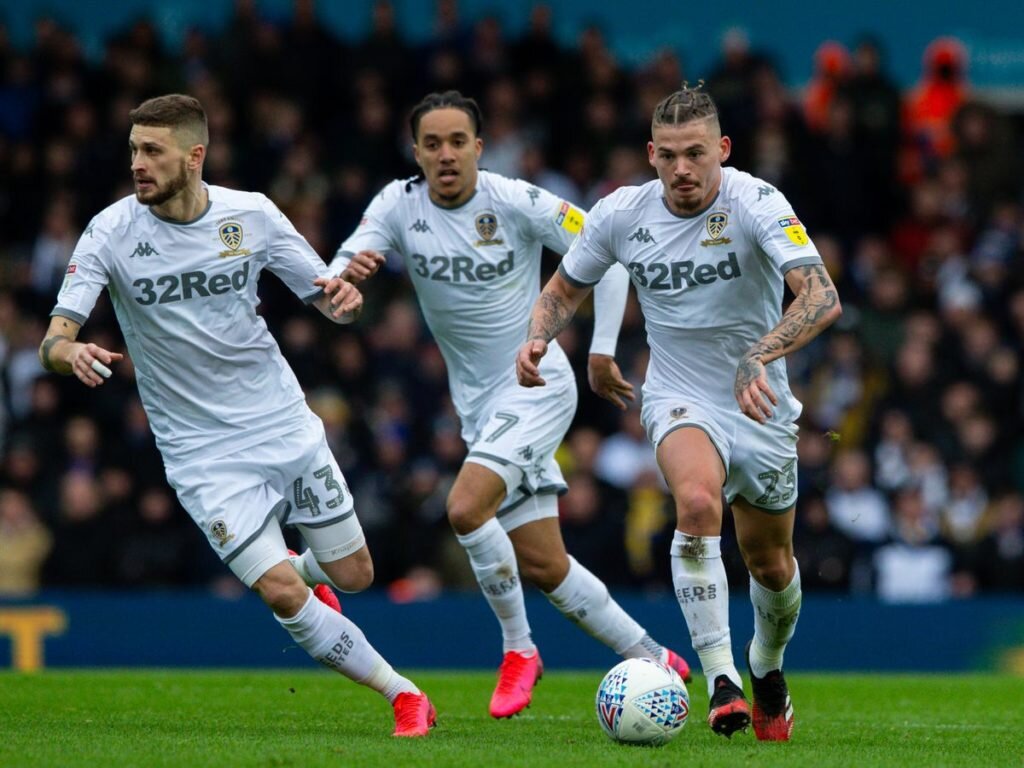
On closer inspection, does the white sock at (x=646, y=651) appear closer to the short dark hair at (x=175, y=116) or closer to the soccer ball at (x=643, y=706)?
the soccer ball at (x=643, y=706)

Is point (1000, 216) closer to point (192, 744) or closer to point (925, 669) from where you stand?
point (925, 669)

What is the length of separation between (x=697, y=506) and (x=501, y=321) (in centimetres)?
246

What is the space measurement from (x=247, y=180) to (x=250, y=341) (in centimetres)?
931

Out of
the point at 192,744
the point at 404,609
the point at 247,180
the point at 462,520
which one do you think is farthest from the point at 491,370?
the point at 247,180

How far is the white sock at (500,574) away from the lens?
9945 mm

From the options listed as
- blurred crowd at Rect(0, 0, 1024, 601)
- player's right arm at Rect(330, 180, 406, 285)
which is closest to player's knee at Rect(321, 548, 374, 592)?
player's right arm at Rect(330, 180, 406, 285)

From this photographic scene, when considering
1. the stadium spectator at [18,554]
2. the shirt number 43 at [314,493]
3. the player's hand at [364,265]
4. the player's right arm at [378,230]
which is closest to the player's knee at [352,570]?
the shirt number 43 at [314,493]

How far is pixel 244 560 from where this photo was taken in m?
8.53

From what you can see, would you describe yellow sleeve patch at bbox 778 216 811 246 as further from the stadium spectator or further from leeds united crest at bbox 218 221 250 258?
the stadium spectator

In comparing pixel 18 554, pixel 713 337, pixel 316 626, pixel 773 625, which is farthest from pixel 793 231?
pixel 18 554

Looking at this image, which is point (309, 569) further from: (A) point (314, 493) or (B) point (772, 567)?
(B) point (772, 567)

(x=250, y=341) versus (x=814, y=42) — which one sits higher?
(x=814, y=42)

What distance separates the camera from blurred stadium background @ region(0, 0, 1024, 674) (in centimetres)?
1543

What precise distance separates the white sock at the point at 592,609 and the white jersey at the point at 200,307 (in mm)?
2125
